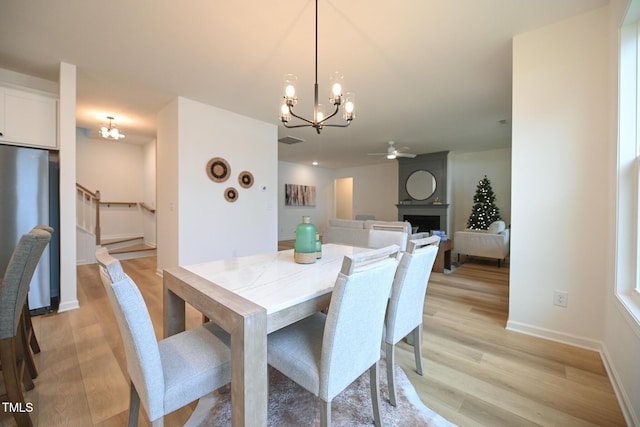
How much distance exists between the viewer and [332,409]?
1.40 metres

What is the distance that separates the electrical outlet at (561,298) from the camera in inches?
80.8

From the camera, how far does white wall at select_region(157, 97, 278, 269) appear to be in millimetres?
3502

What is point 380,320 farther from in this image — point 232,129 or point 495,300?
point 232,129

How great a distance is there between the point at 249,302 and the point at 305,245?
2.35 ft

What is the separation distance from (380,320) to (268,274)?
65 cm

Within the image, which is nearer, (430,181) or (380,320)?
(380,320)

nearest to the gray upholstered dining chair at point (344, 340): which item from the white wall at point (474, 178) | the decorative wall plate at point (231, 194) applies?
the decorative wall plate at point (231, 194)

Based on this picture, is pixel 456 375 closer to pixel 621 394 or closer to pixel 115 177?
pixel 621 394

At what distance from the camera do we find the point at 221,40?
2.24 metres

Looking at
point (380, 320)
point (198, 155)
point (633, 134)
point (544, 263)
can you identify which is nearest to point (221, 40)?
point (198, 155)

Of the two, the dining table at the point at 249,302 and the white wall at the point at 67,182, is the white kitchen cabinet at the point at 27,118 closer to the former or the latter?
the white wall at the point at 67,182

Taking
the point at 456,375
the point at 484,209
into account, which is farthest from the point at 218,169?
the point at 484,209

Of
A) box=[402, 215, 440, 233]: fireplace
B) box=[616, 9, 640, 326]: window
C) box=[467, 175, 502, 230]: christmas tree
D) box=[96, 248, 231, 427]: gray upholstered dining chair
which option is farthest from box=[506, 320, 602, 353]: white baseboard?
box=[402, 215, 440, 233]: fireplace

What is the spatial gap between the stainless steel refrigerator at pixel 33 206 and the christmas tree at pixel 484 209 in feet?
23.6
